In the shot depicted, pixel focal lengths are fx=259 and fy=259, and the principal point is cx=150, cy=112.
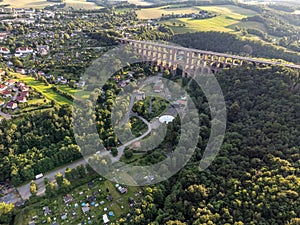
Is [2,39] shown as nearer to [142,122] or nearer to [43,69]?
[43,69]

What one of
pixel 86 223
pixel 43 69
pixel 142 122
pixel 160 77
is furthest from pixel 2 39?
pixel 86 223

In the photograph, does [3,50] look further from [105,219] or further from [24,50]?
[105,219]

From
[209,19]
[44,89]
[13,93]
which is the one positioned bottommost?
[44,89]

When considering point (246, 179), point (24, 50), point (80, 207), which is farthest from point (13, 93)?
point (246, 179)

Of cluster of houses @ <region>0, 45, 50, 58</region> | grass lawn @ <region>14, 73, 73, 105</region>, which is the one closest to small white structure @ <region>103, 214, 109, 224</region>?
grass lawn @ <region>14, 73, 73, 105</region>

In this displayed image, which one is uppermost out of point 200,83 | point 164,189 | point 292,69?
point 292,69

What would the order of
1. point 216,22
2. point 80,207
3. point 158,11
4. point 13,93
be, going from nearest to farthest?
point 80,207 < point 13,93 < point 216,22 < point 158,11
